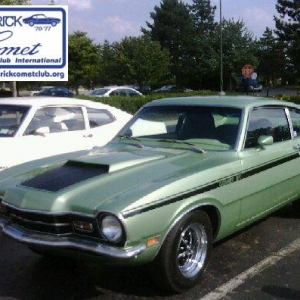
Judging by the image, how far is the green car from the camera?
375 centimetres

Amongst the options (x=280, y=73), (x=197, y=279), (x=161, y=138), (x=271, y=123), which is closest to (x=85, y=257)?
(x=197, y=279)

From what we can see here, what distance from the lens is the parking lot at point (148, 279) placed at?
13.7 feet

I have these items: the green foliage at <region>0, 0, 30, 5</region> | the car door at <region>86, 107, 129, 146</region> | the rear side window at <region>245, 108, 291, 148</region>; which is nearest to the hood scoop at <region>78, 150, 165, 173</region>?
the rear side window at <region>245, 108, 291, 148</region>

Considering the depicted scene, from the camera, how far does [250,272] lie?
4621mm

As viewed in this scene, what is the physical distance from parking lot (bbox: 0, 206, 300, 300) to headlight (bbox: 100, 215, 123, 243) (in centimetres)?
72

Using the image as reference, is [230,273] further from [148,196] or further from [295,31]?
[295,31]

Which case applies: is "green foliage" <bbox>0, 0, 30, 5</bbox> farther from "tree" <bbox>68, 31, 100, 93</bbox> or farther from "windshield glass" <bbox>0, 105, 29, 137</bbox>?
"tree" <bbox>68, 31, 100, 93</bbox>

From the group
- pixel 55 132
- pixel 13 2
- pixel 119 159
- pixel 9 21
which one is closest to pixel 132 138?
pixel 119 159

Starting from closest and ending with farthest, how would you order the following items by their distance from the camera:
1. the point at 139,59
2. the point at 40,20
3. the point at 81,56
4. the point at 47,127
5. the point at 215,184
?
the point at 215,184 → the point at 47,127 → the point at 40,20 → the point at 81,56 → the point at 139,59

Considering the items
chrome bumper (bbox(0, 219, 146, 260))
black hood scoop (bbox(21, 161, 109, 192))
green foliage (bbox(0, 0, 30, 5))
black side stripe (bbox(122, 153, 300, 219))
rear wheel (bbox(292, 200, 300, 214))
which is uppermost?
green foliage (bbox(0, 0, 30, 5))

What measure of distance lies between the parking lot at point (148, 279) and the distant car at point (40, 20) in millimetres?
9789

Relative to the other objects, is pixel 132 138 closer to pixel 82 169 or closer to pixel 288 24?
pixel 82 169

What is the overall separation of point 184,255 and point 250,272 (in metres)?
0.76

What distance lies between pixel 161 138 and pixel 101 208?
5.99 feet
